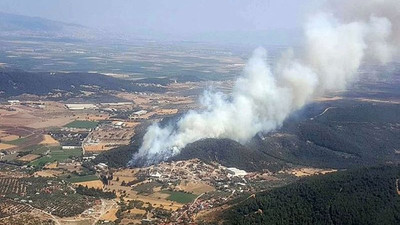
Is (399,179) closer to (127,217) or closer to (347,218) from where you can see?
(347,218)

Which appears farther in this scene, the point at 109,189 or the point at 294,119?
the point at 294,119

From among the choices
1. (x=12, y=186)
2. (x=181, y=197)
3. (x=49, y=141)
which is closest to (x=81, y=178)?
(x=12, y=186)

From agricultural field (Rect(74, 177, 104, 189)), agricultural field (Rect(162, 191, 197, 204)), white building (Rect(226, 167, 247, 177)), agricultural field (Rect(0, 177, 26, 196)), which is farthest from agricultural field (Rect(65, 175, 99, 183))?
white building (Rect(226, 167, 247, 177))

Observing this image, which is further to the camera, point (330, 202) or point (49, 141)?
point (49, 141)

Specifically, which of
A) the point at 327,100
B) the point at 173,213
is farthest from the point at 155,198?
the point at 327,100

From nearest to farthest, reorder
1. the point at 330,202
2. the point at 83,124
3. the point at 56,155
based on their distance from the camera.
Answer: the point at 330,202 → the point at 56,155 → the point at 83,124

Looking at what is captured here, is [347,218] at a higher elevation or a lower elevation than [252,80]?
lower

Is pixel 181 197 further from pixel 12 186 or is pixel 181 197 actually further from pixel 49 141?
pixel 49 141

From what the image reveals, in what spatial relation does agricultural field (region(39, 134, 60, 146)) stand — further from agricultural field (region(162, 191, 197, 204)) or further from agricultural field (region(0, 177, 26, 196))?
agricultural field (region(162, 191, 197, 204))
